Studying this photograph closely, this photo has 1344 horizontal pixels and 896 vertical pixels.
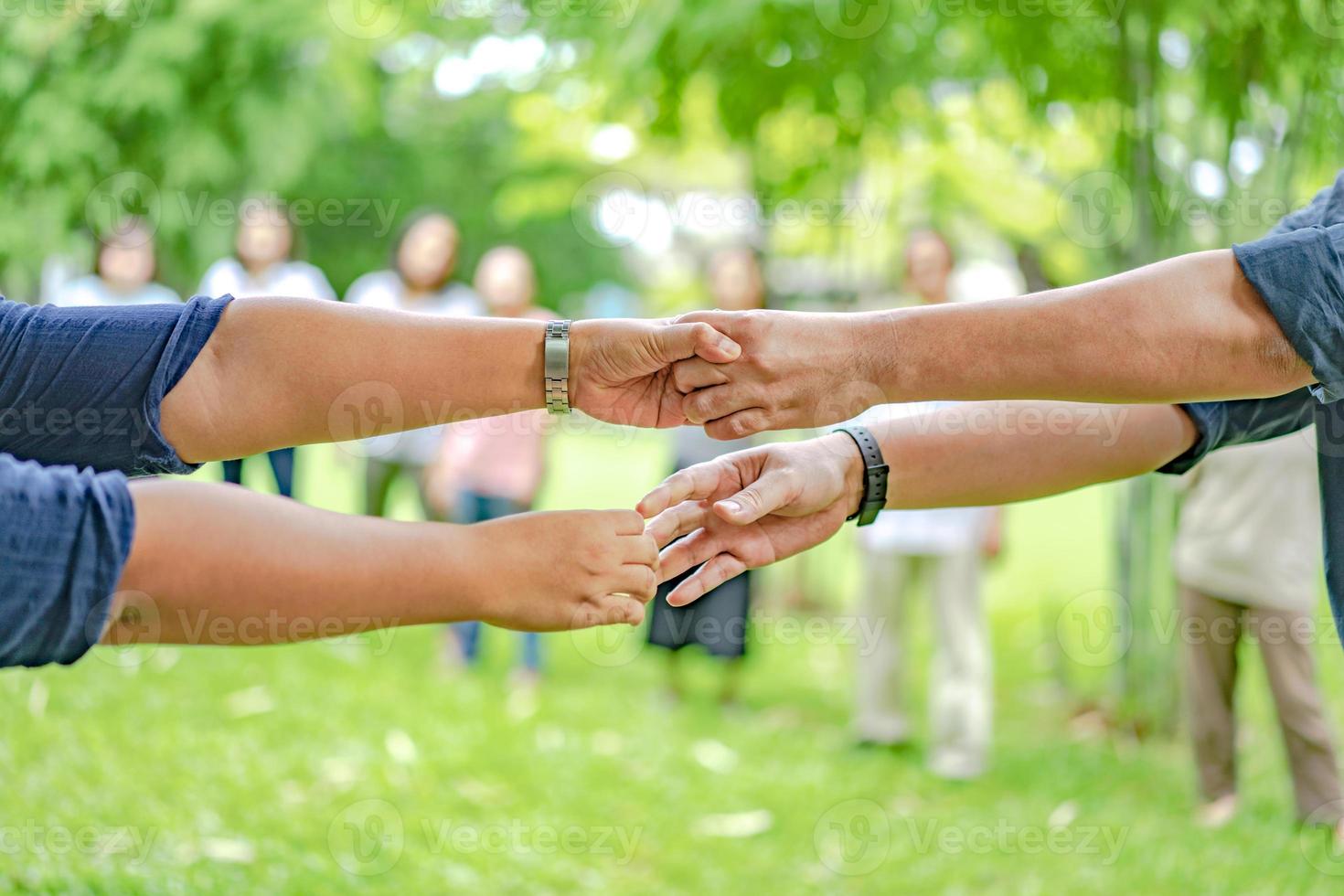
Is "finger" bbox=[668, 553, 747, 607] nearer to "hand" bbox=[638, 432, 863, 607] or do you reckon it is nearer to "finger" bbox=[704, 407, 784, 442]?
"hand" bbox=[638, 432, 863, 607]

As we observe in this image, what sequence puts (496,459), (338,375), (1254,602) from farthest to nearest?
(496,459) → (1254,602) → (338,375)

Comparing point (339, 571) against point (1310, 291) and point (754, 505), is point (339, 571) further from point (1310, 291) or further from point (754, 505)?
point (1310, 291)

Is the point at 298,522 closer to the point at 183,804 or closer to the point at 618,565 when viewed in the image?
the point at 618,565

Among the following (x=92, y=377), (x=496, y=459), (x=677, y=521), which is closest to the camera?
(x=92, y=377)

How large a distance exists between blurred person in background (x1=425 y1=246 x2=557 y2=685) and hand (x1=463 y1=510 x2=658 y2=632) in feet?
11.7

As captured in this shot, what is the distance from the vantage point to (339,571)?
152 centimetres

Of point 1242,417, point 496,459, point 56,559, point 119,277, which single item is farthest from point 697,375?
point 119,277

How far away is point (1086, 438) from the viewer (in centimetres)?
234

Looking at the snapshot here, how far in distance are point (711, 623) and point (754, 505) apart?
294 centimetres

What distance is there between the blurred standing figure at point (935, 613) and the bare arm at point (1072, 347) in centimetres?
212

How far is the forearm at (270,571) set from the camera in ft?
4.64

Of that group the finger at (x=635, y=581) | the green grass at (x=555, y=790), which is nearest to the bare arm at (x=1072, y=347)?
the finger at (x=635, y=581)

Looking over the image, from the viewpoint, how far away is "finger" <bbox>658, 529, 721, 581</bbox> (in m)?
2.14

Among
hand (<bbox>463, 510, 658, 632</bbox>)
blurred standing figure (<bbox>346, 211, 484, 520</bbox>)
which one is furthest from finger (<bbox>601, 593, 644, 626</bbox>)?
blurred standing figure (<bbox>346, 211, 484, 520</bbox>)
